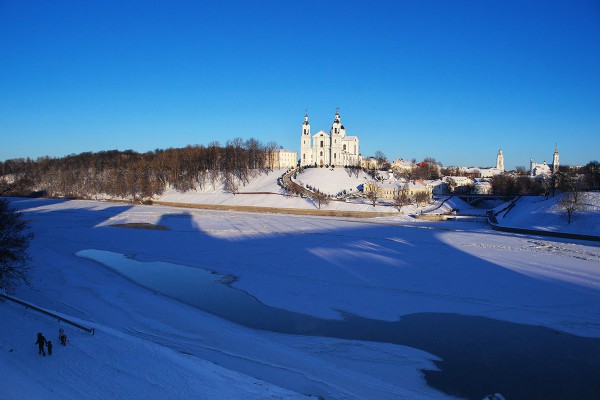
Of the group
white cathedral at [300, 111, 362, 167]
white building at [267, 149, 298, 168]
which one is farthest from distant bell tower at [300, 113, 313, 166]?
white building at [267, 149, 298, 168]

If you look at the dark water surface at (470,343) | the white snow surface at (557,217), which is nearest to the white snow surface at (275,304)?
the white snow surface at (557,217)

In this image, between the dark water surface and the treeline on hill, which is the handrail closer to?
the dark water surface

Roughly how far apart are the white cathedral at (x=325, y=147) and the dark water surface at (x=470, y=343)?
6807 centimetres

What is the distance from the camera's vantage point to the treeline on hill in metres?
66.2

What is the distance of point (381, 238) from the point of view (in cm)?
3053

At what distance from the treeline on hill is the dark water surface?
47410mm

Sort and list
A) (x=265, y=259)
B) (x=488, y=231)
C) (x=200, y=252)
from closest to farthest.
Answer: (x=265, y=259), (x=200, y=252), (x=488, y=231)

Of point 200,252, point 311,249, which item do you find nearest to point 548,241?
point 311,249

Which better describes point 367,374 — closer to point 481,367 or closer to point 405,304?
point 481,367

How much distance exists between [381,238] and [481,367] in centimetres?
2006

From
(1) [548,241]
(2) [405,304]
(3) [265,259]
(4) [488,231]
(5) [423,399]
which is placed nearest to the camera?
(5) [423,399]

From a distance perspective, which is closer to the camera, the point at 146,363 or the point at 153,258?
the point at 146,363

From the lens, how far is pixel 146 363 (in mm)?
9938

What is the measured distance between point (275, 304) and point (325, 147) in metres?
70.4
